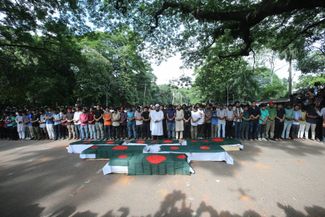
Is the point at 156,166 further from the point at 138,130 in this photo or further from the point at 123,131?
the point at 123,131

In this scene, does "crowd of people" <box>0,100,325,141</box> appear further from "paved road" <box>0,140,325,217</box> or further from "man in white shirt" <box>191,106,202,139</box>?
"paved road" <box>0,140,325,217</box>

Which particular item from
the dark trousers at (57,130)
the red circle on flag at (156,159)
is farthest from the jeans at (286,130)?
the dark trousers at (57,130)

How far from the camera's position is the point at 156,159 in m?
5.66

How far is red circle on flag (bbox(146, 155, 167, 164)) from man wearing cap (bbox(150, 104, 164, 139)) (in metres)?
3.96

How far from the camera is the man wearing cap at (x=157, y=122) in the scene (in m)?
9.79

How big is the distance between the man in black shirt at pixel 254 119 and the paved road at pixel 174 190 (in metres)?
2.81

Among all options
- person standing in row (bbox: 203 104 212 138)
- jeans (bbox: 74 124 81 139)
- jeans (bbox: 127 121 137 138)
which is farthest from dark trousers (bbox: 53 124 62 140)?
person standing in row (bbox: 203 104 212 138)

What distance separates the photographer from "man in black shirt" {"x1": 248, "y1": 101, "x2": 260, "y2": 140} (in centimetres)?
948

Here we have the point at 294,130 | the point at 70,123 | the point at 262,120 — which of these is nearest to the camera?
the point at 262,120

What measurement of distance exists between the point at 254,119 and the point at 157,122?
4802 millimetres

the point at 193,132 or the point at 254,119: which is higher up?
the point at 254,119

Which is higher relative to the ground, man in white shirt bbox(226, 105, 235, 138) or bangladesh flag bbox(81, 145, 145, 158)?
man in white shirt bbox(226, 105, 235, 138)

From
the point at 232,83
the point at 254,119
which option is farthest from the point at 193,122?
the point at 232,83

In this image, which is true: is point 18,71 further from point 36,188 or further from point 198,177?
point 198,177
